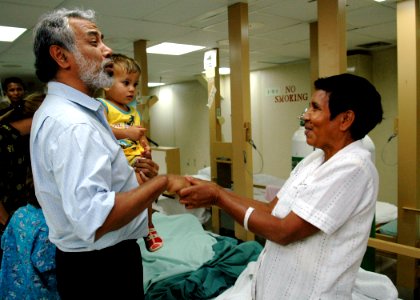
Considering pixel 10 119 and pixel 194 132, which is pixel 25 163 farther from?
pixel 194 132

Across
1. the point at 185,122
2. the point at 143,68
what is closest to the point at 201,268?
the point at 143,68

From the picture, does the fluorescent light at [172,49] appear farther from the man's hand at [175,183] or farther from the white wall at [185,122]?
the man's hand at [175,183]

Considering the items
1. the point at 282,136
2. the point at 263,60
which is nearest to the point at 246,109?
the point at 263,60

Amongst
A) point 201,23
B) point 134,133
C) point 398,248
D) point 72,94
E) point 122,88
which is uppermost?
point 201,23

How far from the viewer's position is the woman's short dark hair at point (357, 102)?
3.86 ft

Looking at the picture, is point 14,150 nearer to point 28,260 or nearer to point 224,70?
point 28,260

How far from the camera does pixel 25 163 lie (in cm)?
189

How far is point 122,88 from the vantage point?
2.01m

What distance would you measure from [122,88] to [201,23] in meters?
1.75

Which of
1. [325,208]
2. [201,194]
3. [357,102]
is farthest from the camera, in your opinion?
[201,194]

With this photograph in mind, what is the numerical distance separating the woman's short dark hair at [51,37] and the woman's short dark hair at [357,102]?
0.91 metres

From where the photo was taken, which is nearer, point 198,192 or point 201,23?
point 198,192

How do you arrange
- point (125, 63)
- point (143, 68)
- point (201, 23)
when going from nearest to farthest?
point (125, 63)
point (201, 23)
point (143, 68)

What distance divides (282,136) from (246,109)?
10.9ft
